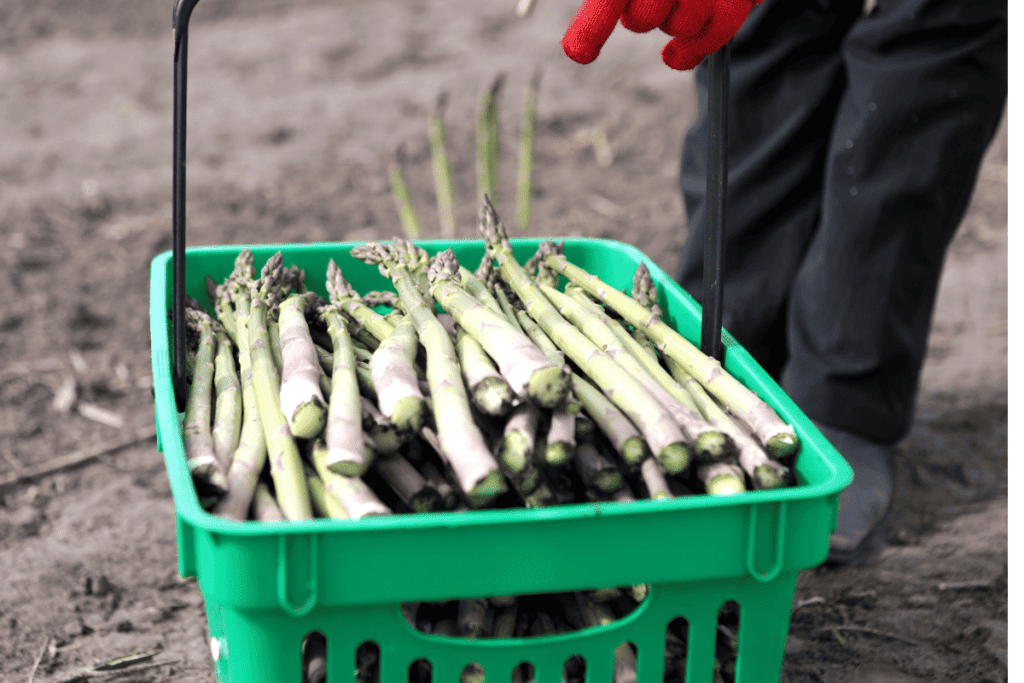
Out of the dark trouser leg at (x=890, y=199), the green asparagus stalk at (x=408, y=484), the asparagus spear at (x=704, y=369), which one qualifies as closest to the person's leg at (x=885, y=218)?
the dark trouser leg at (x=890, y=199)

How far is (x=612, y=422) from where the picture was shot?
47.0 inches

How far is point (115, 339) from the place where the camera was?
3172mm

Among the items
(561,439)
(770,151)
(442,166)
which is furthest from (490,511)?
(442,166)

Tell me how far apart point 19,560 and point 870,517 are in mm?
1907

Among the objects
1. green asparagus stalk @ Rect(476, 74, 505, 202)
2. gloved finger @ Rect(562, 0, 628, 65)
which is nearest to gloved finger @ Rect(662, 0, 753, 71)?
gloved finger @ Rect(562, 0, 628, 65)

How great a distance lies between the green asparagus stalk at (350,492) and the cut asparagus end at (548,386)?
22cm

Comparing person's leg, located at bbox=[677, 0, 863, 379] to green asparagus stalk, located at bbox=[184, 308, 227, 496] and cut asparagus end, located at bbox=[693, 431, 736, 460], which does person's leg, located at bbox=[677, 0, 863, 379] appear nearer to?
cut asparagus end, located at bbox=[693, 431, 736, 460]

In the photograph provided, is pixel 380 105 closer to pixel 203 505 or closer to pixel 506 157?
pixel 506 157

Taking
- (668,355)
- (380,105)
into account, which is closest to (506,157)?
(380,105)

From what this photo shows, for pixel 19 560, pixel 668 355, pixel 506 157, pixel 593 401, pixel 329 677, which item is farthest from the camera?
pixel 506 157

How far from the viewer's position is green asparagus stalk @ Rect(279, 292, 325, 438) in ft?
3.84

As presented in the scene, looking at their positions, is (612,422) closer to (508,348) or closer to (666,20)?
(508,348)

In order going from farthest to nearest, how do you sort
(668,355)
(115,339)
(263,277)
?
(115,339), (263,277), (668,355)

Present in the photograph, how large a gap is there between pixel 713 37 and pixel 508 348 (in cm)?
49
